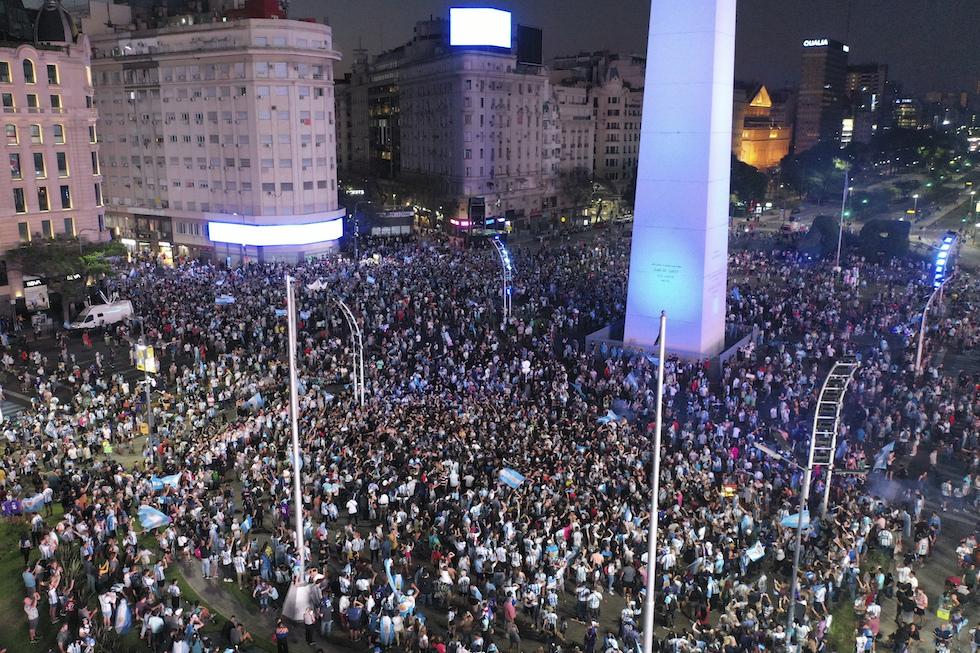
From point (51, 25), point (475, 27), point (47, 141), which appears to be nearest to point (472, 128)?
point (475, 27)

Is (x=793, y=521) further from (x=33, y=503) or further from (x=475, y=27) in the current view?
(x=475, y=27)

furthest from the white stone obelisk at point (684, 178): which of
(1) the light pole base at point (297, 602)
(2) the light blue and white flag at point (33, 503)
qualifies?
(2) the light blue and white flag at point (33, 503)

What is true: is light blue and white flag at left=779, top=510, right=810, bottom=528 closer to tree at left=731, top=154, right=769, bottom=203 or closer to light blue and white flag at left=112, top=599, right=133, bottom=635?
light blue and white flag at left=112, top=599, right=133, bottom=635

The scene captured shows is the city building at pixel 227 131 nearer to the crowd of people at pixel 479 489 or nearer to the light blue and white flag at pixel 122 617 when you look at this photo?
the crowd of people at pixel 479 489

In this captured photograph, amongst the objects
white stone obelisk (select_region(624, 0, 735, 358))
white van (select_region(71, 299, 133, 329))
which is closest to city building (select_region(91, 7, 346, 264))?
white van (select_region(71, 299, 133, 329))

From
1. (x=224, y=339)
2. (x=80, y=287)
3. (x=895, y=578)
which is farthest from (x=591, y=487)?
(x=80, y=287)

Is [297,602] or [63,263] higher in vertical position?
[63,263]
